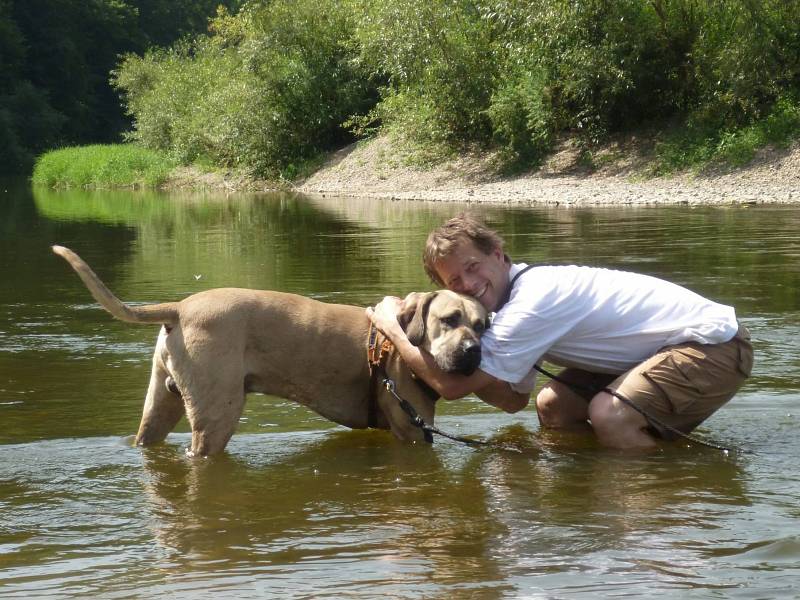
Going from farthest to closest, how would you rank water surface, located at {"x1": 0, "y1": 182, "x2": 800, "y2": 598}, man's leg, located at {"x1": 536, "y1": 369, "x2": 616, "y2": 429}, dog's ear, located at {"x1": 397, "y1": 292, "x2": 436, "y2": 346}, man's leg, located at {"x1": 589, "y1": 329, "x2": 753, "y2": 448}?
man's leg, located at {"x1": 536, "y1": 369, "x2": 616, "y2": 429}
dog's ear, located at {"x1": 397, "y1": 292, "x2": 436, "y2": 346}
man's leg, located at {"x1": 589, "y1": 329, "x2": 753, "y2": 448}
water surface, located at {"x1": 0, "y1": 182, "x2": 800, "y2": 598}

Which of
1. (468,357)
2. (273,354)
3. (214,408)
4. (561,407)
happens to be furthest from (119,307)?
(561,407)

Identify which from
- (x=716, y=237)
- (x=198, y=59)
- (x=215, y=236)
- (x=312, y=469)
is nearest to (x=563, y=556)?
(x=312, y=469)

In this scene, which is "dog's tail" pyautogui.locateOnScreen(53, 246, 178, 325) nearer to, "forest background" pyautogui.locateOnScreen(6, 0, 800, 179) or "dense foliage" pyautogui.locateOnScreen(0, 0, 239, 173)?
"forest background" pyautogui.locateOnScreen(6, 0, 800, 179)

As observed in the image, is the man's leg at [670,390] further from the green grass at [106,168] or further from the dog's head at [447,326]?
the green grass at [106,168]

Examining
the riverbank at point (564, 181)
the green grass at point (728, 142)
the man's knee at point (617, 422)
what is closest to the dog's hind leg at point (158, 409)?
the man's knee at point (617, 422)

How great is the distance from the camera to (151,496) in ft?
15.8

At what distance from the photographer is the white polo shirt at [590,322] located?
4984 millimetres

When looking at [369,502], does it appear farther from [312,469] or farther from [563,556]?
[563,556]

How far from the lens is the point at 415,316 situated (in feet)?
17.5

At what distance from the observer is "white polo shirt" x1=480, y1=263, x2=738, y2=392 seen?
4.98 metres

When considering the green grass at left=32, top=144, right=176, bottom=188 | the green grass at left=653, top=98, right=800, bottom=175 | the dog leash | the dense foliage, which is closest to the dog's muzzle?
the dog leash

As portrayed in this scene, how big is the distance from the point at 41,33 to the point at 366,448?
240 ft

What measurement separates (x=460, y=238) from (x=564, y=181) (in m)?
21.7

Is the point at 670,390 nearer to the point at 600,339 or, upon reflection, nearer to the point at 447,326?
the point at 600,339
